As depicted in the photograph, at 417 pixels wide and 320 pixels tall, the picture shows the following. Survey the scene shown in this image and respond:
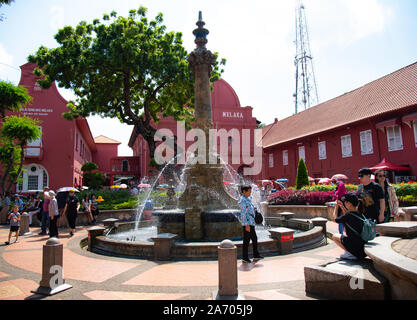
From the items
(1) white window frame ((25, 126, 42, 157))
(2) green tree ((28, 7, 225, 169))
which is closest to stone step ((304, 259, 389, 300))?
(2) green tree ((28, 7, 225, 169))

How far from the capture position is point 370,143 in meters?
20.8

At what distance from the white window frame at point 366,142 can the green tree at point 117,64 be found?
12.1m

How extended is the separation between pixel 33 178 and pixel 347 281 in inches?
1077

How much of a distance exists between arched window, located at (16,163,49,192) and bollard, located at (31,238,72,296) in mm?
23600

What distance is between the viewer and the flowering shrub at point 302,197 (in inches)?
581

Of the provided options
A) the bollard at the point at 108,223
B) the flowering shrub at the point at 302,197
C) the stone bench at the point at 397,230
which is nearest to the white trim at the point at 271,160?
the flowering shrub at the point at 302,197

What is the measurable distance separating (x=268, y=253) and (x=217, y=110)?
89.7ft

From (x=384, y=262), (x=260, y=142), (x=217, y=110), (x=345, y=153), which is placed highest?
(x=217, y=110)

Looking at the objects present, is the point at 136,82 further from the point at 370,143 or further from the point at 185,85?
the point at 370,143

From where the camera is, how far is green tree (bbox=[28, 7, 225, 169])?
17500 millimetres

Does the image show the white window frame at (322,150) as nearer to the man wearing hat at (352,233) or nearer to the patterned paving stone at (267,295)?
the man wearing hat at (352,233)

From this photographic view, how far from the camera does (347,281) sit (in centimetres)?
343

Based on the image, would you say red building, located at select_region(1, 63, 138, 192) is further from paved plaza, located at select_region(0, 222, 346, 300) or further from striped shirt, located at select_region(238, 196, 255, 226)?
striped shirt, located at select_region(238, 196, 255, 226)
